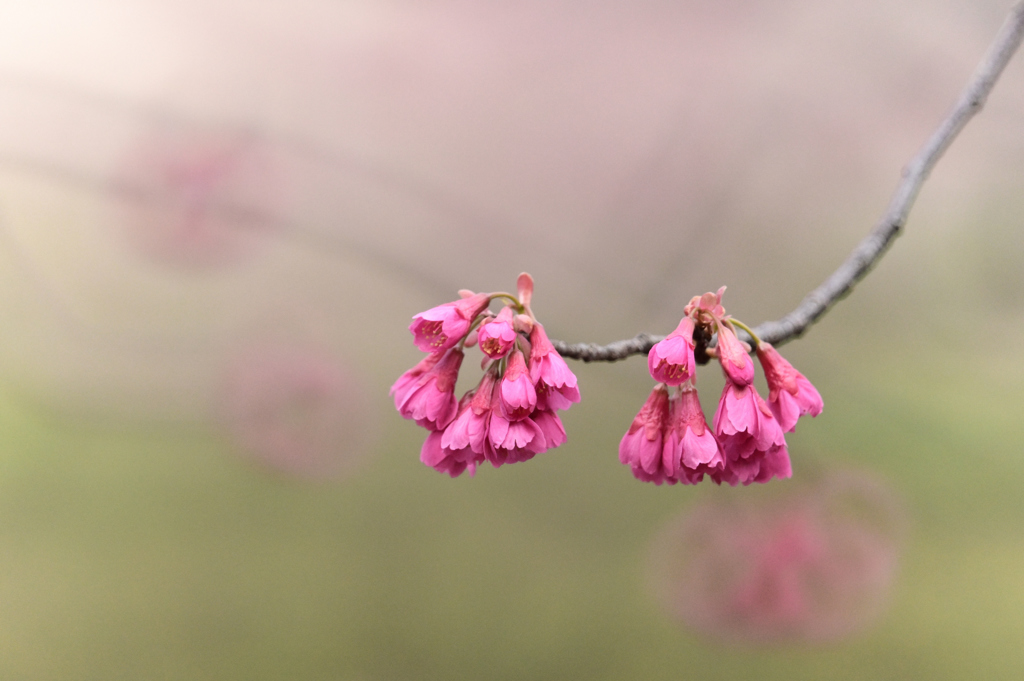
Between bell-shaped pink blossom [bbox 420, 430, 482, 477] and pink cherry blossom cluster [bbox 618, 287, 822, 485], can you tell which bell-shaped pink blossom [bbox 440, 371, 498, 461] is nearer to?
bell-shaped pink blossom [bbox 420, 430, 482, 477]

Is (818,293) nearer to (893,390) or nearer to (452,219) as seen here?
(893,390)

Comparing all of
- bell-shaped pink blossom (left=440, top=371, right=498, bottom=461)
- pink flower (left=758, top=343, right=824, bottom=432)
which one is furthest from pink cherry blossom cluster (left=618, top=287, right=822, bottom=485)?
bell-shaped pink blossom (left=440, top=371, right=498, bottom=461)

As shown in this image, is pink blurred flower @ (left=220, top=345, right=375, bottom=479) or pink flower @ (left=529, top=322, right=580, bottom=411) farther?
pink blurred flower @ (left=220, top=345, right=375, bottom=479)

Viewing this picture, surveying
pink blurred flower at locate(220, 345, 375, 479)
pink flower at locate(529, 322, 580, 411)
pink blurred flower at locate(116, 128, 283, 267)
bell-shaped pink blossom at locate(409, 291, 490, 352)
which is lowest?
pink flower at locate(529, 322, 580, 411)

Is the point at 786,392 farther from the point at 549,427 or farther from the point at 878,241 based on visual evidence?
the point at 878,241

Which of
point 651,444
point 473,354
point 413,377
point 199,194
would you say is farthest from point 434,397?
point 199,194
